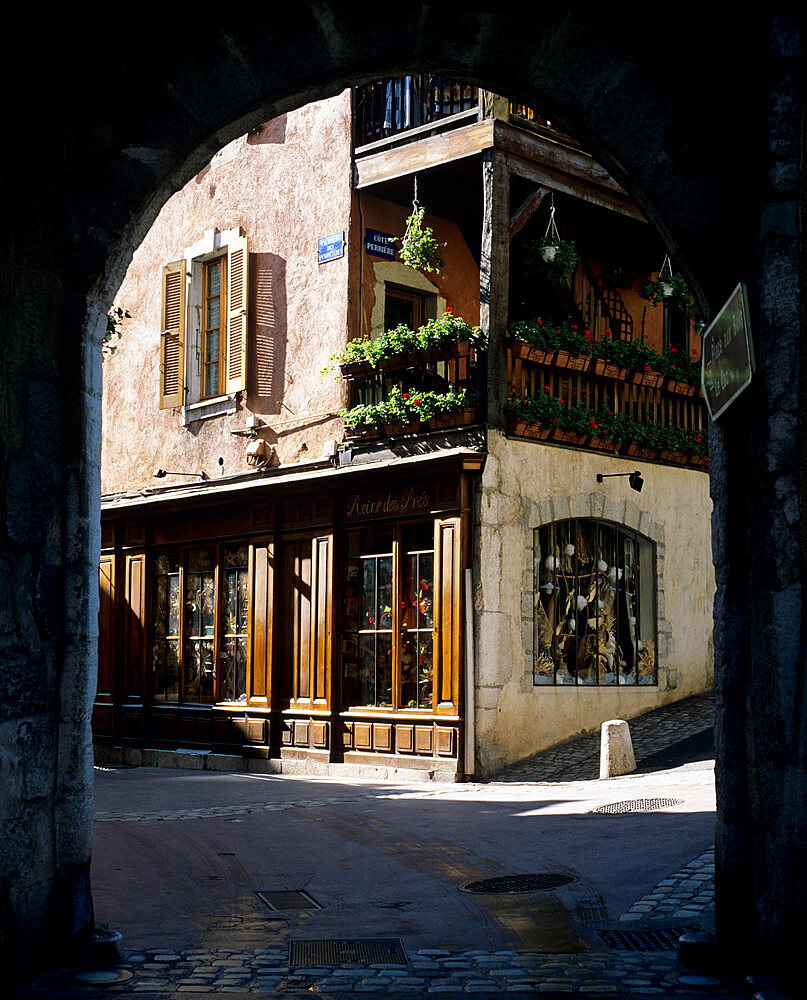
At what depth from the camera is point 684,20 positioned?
4.83 metres

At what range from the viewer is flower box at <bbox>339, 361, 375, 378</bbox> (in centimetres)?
1371

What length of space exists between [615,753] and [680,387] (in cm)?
513

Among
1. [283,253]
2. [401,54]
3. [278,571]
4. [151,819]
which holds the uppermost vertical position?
[283,253]

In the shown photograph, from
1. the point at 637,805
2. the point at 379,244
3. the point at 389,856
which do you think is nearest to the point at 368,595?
the point at 379,244

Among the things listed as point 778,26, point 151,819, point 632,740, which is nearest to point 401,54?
point 778,26

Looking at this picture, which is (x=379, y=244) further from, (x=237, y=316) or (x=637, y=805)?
(x=637, y=805)

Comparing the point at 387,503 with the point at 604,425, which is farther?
the point at 604,425

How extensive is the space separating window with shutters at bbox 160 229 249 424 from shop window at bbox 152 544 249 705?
6.20ft

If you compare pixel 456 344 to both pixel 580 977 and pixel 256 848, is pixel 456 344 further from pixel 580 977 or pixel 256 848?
pixel 580 977

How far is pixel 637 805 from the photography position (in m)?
9.38

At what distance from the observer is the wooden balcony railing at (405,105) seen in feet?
45.8

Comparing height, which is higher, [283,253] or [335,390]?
[283,253]

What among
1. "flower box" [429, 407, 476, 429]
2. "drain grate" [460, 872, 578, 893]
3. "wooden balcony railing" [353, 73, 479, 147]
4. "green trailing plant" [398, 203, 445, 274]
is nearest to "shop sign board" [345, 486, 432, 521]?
"flower box" [429, 407, 476, 429]

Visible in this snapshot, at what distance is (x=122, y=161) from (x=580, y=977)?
361cm
